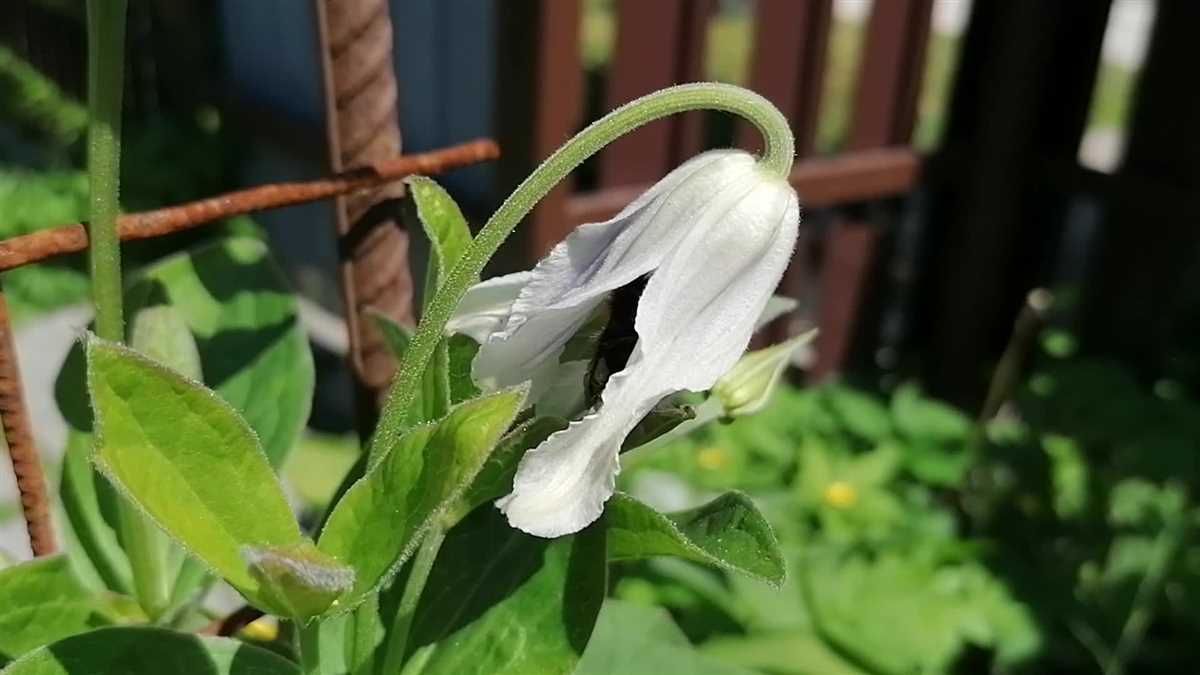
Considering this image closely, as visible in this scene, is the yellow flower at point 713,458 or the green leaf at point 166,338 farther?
the yellow flower at point 713,458

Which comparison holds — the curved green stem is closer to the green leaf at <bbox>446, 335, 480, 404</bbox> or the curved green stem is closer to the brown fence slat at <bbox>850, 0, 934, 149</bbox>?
the green leaf at <bbox>446, 335, 480, 404</bbox>

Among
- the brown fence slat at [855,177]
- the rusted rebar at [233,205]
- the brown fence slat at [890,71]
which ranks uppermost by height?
the rusted rebar at [233,205]

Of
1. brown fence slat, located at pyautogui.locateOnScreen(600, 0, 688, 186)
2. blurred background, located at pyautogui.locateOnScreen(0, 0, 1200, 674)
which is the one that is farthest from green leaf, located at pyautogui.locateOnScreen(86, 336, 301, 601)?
brown fence slat, located at pyautogui.locateOnScreen(600, 0, 688, 186)

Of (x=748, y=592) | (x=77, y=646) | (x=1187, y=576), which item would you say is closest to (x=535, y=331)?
(x=77, y=646)

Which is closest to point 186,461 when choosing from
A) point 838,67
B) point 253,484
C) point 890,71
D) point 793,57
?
point 253,484

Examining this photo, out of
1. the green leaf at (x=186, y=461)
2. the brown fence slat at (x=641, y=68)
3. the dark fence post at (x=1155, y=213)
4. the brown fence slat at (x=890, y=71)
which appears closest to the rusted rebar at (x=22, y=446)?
the green leaf at (x=186, y=461)

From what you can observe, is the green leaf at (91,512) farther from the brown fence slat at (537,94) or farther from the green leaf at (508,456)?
the brown fence slat at (537,94)
